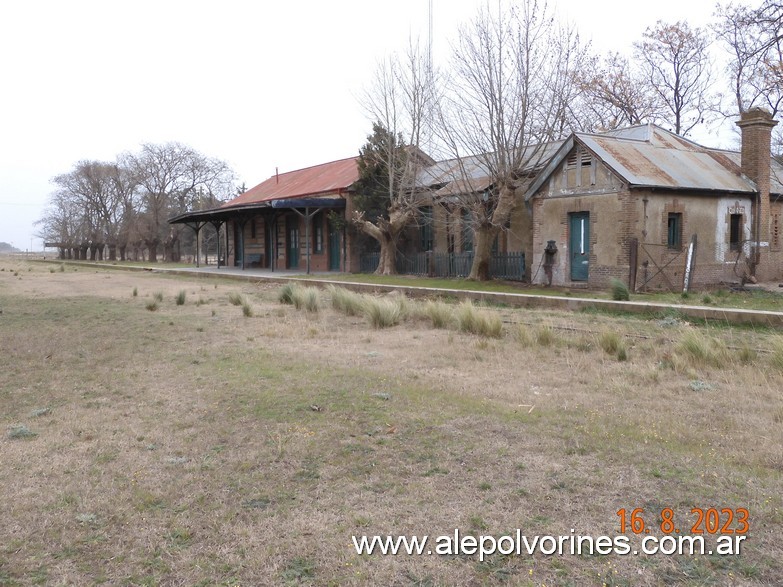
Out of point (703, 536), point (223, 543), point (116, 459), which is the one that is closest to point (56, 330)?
point (116, 459)

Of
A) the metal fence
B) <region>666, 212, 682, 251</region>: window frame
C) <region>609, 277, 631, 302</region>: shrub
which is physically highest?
<region>666, 212, 682, 251</region>: window frame

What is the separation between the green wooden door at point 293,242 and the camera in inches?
1300

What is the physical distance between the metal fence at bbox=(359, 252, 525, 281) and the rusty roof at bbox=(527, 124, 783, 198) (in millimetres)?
Result: 2740

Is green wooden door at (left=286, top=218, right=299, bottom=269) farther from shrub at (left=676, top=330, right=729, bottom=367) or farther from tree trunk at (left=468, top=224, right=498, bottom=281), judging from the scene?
shrub at (left=676, top=330, right=729, bottom=367)

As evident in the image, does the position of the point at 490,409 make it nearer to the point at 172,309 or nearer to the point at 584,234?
the point at 172,309

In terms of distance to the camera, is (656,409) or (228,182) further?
(228,182)

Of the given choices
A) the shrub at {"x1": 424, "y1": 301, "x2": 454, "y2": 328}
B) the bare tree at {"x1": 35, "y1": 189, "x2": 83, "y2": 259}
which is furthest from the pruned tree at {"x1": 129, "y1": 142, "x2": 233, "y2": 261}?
the shrub at {"x1": 424, "y1": 301, "x2": 454, "y2": 328}

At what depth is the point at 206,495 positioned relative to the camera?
13.1 feet

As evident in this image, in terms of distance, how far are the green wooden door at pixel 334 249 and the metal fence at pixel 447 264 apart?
1.87m

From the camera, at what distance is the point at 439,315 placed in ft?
37.5

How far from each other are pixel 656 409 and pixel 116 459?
4399 millimetres

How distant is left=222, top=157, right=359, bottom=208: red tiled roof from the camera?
30.4 metres

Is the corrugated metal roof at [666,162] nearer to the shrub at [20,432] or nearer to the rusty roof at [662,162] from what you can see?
the rusty roof at [662,162]

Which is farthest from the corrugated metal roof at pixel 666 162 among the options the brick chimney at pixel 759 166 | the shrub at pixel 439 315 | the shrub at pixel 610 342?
the shrub at pixel 610 342
